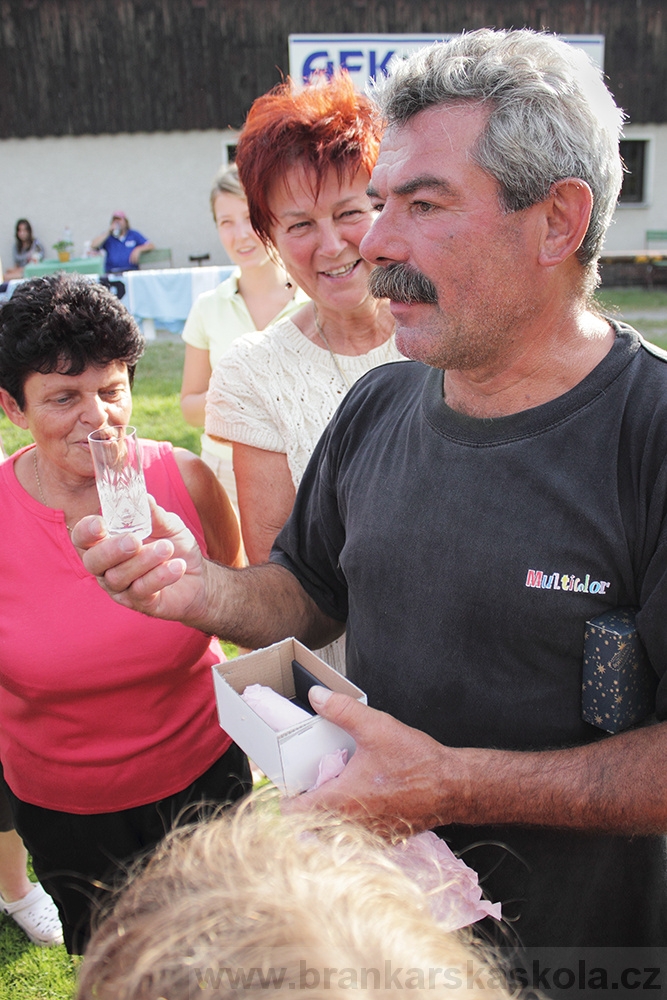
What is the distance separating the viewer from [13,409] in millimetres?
2510

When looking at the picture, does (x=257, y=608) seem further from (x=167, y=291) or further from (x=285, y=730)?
(x=167, y=291)

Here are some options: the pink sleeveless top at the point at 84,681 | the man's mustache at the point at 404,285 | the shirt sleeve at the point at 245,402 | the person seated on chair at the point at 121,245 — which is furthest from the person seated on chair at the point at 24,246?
the man's mustache at the point at 404,285

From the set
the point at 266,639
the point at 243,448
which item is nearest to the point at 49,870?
the point at 266,639

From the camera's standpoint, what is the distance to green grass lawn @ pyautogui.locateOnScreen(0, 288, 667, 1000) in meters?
2.90

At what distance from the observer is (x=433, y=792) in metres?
1.43

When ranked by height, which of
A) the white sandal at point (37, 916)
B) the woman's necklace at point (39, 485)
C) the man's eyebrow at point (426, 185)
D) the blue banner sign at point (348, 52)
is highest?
the blue banner sign at point (348, 52)

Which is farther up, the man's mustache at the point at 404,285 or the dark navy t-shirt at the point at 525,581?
the man's mustache at the point at 404,285

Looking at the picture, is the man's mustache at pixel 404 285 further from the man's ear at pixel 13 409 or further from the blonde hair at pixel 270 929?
the man's ear at pixel 13 409

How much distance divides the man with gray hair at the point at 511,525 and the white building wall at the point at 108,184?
59.0 feet

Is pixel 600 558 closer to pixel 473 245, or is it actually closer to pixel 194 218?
pixel 473 245

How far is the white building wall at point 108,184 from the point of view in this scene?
18.0 meters

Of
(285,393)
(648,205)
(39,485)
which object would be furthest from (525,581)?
(648,205)

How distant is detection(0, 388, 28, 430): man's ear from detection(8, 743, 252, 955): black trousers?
1.20 meters

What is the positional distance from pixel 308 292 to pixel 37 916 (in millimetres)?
2635
